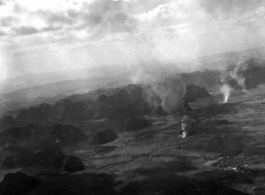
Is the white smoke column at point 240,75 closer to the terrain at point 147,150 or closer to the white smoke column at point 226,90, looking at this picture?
the white smoke column at point 226,90

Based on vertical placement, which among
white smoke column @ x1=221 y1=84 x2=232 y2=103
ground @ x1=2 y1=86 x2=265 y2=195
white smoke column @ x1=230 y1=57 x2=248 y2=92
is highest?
white smoke column @ x1=230 y1=57 x2=248 y2=92

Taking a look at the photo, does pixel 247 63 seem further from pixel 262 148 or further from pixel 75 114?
pixel 262 148

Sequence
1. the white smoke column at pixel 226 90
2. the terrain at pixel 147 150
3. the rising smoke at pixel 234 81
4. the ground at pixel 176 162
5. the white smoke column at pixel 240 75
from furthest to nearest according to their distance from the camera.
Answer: the white smoke column at pixel 240 75 < the rising smoke at pixel 234 81 < the white smoke column at pixel 226 90 < the terrain at pixel 147 150 < the ground at pixel 176 162

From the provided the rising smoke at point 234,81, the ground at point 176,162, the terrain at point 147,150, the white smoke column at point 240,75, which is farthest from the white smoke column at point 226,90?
the ground at point 176,162

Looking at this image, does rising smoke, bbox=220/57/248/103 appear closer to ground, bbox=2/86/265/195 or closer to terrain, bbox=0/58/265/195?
terrain, bbox=0/58/265/195

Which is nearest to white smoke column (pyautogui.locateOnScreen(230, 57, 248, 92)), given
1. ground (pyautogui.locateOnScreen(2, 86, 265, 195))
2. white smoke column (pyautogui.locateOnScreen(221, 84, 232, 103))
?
white smoke column (pyautogui.locateOnScreen(221, 84, 232, 103))

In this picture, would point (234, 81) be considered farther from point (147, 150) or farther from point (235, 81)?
point (147, 150)

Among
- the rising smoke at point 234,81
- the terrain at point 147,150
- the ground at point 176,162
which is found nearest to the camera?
the ground at point 176,162

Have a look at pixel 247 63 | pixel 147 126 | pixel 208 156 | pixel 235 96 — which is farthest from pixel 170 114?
pixel 247 63

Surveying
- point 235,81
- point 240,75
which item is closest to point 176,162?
point 235,81

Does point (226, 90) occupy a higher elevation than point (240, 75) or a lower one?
lower
